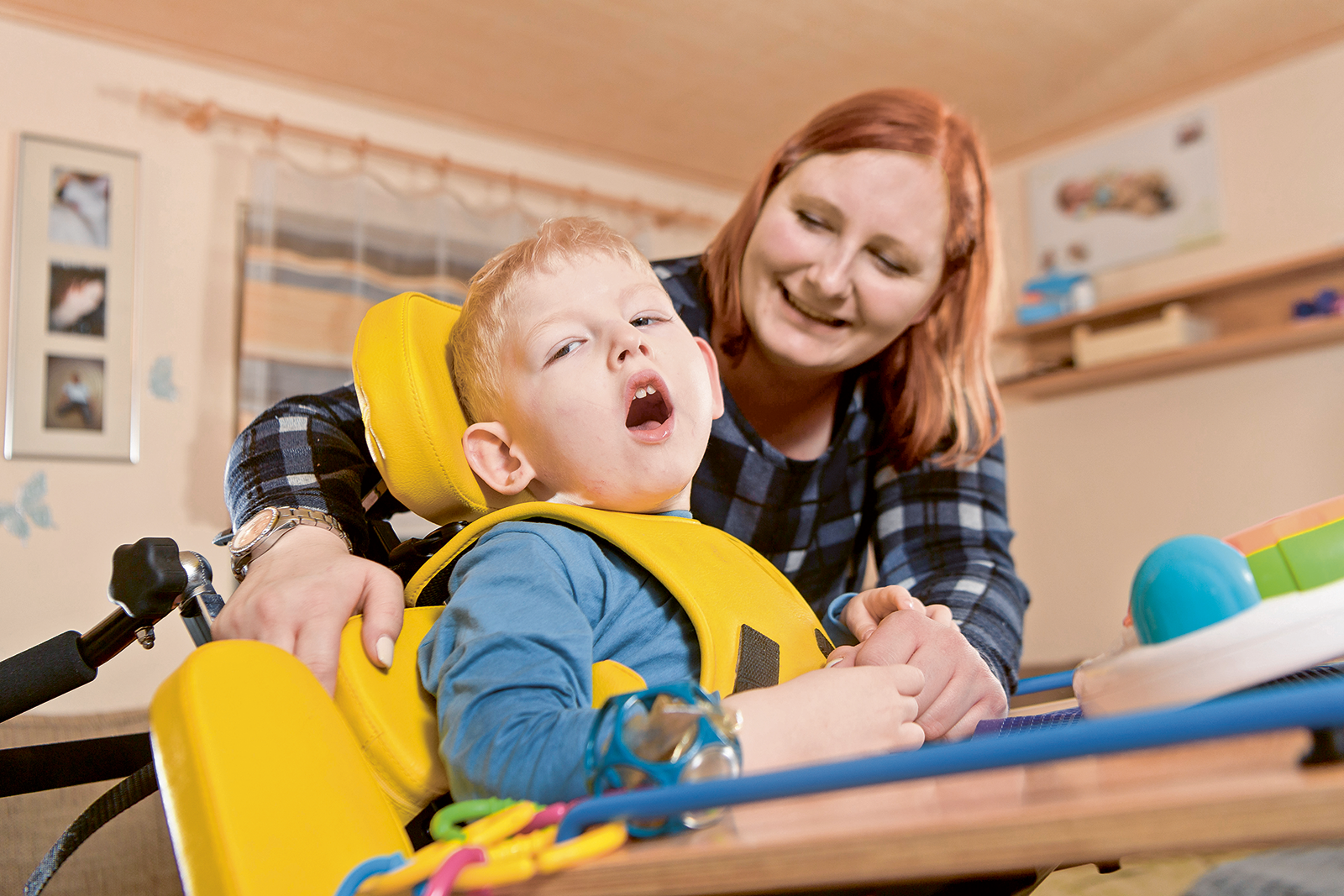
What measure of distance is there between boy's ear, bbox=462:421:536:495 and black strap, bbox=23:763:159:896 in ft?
1.15

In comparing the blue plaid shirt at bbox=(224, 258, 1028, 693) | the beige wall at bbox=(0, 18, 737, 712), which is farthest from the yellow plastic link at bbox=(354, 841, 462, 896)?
the beige wall at bbox=(0, 18, 737, 712)

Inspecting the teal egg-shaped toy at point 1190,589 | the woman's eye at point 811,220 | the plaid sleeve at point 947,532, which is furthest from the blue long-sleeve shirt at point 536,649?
the woman's eye at point 811,220

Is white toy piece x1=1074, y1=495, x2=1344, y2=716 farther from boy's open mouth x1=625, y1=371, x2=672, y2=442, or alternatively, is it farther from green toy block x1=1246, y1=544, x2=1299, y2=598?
boy's open mouth x1=625, y1=371, x2=672, y2=442

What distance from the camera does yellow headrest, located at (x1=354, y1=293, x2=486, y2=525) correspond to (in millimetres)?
868

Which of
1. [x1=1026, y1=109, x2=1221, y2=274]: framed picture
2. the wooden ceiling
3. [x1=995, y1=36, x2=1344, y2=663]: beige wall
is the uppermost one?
the wooden ceiling

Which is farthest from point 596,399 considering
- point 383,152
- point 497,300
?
point 383,152

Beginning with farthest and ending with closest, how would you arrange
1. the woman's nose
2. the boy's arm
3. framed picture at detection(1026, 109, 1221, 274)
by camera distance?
1. framed picture at detection(1026, 109, 1221, 274)
2. the woman's nose
3. the boy's arm

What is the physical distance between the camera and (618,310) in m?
0.89

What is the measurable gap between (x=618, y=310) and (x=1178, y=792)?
0.64 m

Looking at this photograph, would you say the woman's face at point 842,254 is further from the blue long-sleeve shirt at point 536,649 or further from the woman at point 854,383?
the blue long-sleeve shirt at point 536,649

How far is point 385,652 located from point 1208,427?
11.7ft

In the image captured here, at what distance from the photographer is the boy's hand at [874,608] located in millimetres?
879

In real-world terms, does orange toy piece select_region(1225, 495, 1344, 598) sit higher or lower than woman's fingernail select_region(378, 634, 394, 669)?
lower

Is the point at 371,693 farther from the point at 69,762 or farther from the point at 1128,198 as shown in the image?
the point at 1128,198
